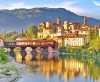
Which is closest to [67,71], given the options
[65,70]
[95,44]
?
[65,70]

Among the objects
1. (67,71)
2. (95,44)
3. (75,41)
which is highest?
(75,41)

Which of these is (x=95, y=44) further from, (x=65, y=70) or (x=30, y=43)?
(x=65, y=70)

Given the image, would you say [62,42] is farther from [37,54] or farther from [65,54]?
[37,54]

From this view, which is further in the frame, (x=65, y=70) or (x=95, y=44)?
(x=95, y=44)

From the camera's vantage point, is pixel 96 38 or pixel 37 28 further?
pixel 37 28

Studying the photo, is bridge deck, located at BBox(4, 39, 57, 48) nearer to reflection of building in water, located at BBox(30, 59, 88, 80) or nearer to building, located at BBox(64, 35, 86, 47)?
building, located at BBox(64, 35, 86, 47)

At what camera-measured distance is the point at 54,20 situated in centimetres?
2536

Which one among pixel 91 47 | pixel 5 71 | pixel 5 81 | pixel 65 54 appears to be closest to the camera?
pixel 5 81

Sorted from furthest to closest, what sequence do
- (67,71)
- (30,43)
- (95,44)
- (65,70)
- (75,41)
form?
1. (30,43)
2. (75,41)
3. (95,44)
4. (65,70)
5. (67,71)

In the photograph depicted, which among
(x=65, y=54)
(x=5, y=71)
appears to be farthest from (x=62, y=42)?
(x=5, y=71)

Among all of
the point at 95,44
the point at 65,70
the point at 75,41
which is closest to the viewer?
the point at 65,70

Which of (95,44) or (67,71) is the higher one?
(95,44)

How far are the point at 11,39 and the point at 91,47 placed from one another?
3.92m

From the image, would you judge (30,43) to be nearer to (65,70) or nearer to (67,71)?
(65,70)
